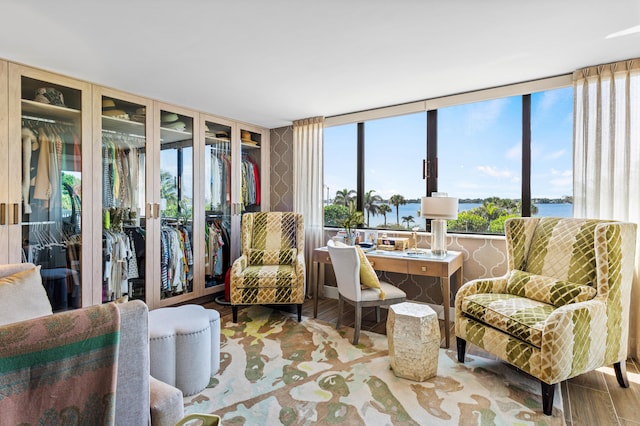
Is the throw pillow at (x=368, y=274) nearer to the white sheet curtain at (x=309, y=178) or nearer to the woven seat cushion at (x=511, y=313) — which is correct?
the woven seat cushion at (x=511, y=313)

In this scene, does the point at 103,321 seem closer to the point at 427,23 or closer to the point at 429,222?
the point at 427,23

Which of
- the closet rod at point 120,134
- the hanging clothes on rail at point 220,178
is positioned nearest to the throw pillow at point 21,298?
the closet rod at point 120,134

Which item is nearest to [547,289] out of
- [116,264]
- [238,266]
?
[238,266]

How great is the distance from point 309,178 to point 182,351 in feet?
8.97

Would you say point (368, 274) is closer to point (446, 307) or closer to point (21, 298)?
point (446, 307)

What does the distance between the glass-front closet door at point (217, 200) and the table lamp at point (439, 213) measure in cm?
249

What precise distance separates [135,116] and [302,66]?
190 cm

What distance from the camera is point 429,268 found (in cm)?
288

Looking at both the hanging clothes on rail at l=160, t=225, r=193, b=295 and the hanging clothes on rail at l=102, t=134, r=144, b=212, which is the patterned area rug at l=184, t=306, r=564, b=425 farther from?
the hanging clothes on rail at l=102, t=134, r=144, b=212

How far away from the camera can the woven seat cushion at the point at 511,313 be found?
2021mm

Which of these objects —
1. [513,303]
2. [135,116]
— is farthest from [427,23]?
[135,116]

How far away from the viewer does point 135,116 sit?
3420mm

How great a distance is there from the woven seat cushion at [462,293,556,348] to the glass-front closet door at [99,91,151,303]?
3.09 metres

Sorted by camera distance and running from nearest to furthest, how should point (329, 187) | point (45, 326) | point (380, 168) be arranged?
point (45, 326)
point (380, 168)
point (329, 187)
